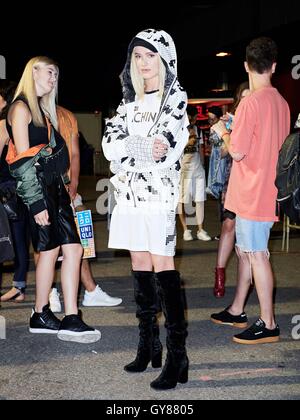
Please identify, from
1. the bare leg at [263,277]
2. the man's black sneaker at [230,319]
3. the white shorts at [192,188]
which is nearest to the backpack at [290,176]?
the bare leg at [263,277]

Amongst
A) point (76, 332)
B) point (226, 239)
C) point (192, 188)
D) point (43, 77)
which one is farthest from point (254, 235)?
point (192, 188)

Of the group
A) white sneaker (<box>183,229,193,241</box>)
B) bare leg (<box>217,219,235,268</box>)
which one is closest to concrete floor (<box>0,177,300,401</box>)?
bare leg (<box>217,219,235,268</box>)

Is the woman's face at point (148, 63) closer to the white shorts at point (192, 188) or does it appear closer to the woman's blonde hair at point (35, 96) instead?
the woman's blonde hair at point (35, 96)

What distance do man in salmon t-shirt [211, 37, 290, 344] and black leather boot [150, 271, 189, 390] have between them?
0.91 metres

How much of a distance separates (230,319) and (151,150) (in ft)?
6.27

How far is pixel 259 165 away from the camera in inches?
154

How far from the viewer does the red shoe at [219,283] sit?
5195 mm

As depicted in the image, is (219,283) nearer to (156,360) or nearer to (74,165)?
(74,165)

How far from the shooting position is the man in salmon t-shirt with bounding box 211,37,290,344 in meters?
3.89

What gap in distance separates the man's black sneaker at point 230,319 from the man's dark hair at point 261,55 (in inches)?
69.1

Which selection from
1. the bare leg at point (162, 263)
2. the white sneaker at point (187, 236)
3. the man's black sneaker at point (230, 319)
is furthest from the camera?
the white sneaker at point (187, 236)

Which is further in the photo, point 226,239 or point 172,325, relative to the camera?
point 226,239

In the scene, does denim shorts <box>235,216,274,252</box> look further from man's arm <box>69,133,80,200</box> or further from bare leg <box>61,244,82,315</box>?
man's arm <box>69,133,80,200</box>
